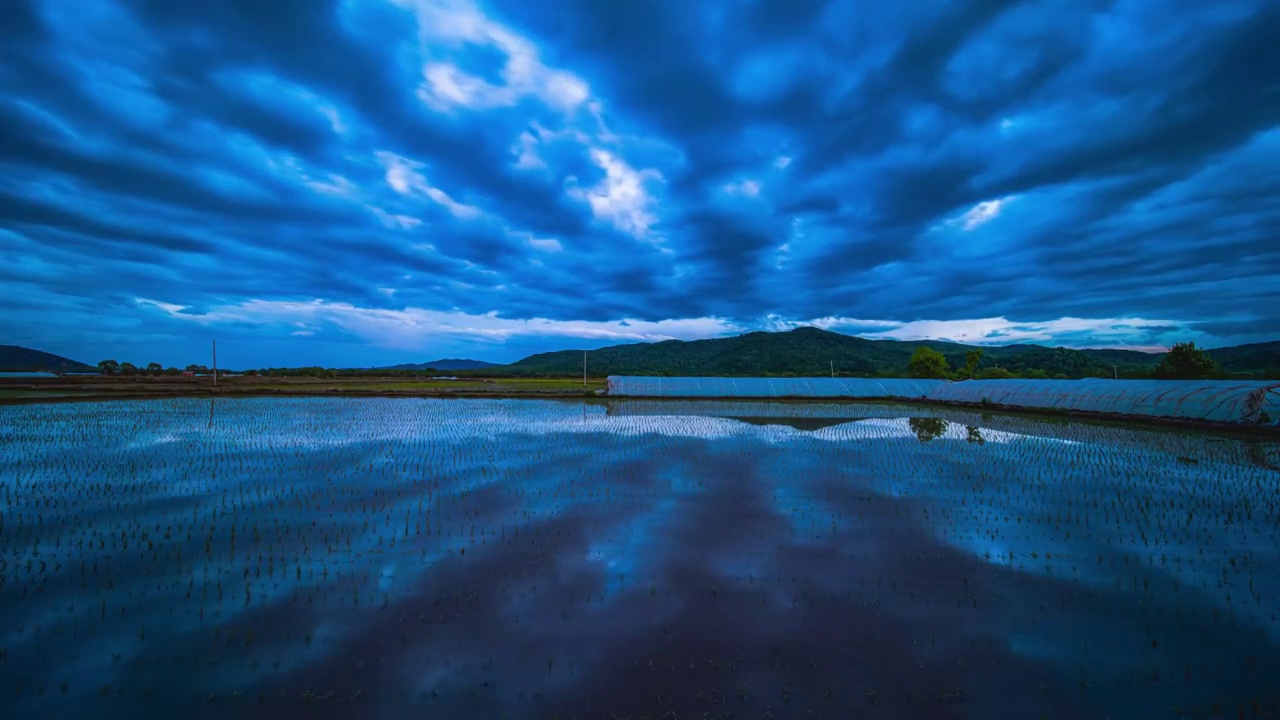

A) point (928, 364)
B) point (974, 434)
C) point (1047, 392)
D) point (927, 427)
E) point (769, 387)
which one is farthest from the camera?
A: point (928, 364)

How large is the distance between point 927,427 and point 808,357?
134 m

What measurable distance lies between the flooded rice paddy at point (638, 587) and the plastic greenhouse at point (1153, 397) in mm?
9977

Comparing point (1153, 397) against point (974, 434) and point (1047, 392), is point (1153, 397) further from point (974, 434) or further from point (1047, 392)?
point (974, 434)

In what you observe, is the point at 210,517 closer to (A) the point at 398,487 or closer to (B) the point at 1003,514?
(A) the point at 398,487

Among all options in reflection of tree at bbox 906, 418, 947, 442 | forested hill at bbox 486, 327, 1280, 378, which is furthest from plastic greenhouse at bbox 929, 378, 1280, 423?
forested hill at bbox 486, 327, 1280, 378

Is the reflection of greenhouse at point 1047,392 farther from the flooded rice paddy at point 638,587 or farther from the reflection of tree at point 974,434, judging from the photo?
the flooded rice paddy at point 638,587

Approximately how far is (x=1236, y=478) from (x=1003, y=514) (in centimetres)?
940

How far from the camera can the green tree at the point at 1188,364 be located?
48375 millimetres

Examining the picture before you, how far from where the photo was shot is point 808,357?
516 feet

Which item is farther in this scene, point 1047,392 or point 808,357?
point 808,357

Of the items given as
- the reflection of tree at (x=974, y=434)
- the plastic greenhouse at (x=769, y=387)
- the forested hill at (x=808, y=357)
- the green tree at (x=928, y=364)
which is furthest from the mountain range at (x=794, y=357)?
the reflection of tree at (x=974, y=434)

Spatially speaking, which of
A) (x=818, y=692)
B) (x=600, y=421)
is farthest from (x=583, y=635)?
(x=600, y=421)

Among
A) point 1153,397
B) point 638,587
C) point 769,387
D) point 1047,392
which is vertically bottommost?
point 638,587

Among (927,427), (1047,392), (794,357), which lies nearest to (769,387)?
(1047,392)
